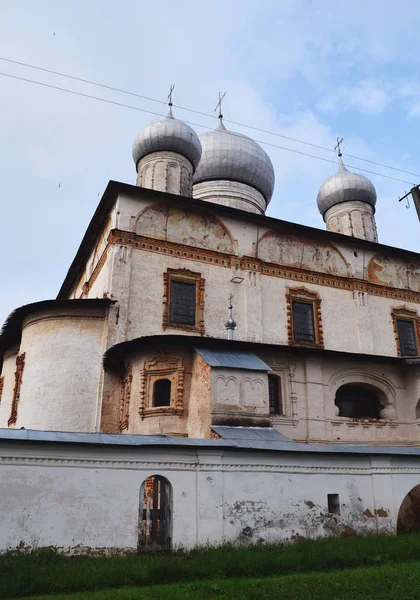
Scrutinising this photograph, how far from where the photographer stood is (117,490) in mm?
6840

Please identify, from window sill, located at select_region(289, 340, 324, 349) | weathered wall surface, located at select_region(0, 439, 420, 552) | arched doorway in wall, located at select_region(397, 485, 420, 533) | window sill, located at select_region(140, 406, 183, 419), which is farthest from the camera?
window sill, located at select_region(289, 340, 324, 349)

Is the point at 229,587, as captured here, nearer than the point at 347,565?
Yes

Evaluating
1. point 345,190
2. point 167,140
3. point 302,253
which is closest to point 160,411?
point 302,253

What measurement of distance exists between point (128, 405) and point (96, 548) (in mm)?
5272

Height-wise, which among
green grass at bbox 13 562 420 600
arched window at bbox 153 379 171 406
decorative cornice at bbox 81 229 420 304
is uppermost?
decorative cornice at bbox 81 229 420 304

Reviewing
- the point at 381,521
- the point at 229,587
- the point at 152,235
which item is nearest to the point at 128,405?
the point at 152,235

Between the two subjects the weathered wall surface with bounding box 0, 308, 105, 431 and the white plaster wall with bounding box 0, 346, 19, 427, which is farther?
the white plaster wall with bounding box 0, 346, 19, 427

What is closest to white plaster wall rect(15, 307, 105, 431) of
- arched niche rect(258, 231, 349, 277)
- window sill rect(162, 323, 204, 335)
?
window sill rect(162, 323, 204, 335)

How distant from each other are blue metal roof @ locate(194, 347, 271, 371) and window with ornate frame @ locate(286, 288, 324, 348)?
3.59 metres

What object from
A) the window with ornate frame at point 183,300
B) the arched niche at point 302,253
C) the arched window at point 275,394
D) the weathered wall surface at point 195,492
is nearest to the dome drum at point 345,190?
the arched niche at point 302,253

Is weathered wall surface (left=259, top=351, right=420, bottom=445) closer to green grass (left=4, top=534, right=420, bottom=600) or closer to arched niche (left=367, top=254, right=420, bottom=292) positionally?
arched niche (left=367, top=254, right=420, bottom=292)

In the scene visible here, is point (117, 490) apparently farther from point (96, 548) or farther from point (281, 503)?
point (281, 503)

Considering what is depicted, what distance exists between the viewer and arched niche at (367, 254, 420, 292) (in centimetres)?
1714

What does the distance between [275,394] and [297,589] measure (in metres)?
7.44
